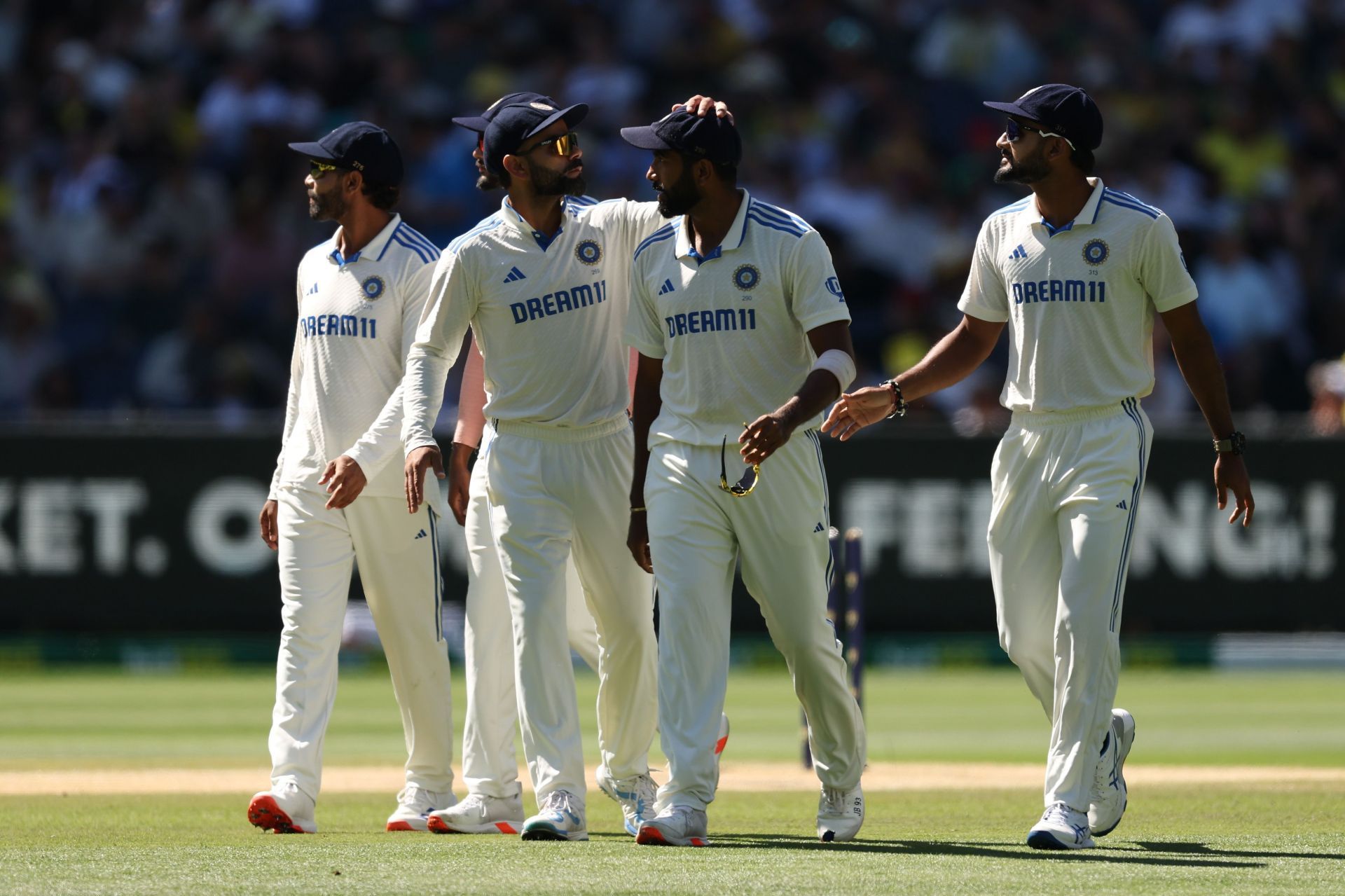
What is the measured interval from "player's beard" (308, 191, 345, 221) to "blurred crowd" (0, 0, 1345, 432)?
8.69m

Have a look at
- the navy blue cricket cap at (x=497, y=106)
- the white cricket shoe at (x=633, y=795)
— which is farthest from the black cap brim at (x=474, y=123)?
the white cricket shoe at (x=633, y=795)

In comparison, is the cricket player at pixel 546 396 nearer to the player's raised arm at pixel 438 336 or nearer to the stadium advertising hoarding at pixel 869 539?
the player's raised arm at pixel 438 336

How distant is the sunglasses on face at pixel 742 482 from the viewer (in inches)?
256

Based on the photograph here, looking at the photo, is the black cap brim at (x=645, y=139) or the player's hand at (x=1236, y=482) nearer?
the black cap brim at (x=645, y=139)

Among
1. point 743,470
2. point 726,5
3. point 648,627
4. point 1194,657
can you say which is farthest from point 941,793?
point 726,5

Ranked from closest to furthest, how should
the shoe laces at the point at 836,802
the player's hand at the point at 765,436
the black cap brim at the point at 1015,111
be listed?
the player's hand at the point at 765,436 < the black cap brim at the point at 1015,111 < the shoe laces at the point at 836,802

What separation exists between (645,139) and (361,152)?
132cm

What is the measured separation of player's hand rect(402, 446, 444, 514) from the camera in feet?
21.9

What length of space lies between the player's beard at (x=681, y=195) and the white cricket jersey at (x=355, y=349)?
1.19 meters

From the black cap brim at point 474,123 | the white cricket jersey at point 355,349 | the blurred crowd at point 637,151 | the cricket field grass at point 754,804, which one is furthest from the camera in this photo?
the blurred crowd at point 637,151

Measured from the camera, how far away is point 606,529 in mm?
6969

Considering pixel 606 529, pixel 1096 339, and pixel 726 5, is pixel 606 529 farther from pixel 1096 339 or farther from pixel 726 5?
Answer: pixel 726 5

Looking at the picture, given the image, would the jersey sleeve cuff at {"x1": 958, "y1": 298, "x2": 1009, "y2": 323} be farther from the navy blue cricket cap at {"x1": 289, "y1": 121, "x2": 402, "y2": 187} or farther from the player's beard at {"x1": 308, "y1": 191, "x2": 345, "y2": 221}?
the player's beard at {"x1": 308, "y1": 191, "x2": 345, "y2": 221}

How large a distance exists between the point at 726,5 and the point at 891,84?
187 centimetres
